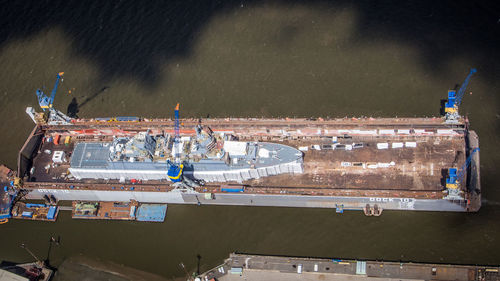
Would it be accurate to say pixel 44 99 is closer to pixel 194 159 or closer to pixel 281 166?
pixel 194 159

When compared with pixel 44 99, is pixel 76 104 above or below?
above

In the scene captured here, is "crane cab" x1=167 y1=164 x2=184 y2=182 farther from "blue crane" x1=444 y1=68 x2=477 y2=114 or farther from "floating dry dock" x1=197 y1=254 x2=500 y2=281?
"blue crane" x1=444 y1=68 x2=477 y2=114

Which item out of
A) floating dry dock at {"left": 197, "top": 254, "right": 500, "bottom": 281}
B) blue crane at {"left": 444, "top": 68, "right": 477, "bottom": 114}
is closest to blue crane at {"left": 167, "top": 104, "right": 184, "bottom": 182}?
floating dry dock at {"left": 197, "top": 254, "right": 500, "bottom": 281}

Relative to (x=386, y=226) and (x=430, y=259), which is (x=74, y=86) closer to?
(x=386, y=226)

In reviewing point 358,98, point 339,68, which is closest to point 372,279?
point 358,98

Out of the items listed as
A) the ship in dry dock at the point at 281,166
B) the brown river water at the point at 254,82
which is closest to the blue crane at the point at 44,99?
the brown river water at the point at 254,82

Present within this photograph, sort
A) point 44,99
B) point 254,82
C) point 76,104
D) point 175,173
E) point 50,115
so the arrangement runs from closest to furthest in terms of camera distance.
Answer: point 175,173 → point 50,115 → point 44,99 → point 254,82 → point 76,104

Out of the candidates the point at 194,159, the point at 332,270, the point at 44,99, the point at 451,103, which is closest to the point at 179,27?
the point at 44,99

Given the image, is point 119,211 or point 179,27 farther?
point 179,27
